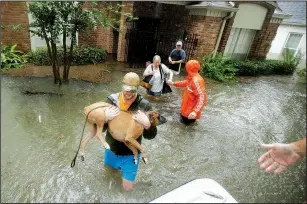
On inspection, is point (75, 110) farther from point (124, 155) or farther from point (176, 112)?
point (124, 155)

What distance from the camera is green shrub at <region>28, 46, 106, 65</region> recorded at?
6.92 metres

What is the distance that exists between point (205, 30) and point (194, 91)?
4.75 metres

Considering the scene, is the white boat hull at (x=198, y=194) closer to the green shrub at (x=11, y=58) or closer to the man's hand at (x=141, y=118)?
the man's hand at (x=141, y=118)

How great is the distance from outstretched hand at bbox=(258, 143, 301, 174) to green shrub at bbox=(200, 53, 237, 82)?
22.5ft

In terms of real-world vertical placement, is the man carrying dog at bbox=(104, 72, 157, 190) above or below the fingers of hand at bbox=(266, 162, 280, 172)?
below

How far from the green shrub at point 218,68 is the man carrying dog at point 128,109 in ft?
20.7

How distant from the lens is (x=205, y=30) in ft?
26.2

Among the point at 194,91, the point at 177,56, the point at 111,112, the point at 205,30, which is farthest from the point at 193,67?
the point at 205,30

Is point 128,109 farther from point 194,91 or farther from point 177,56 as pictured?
point 177,56

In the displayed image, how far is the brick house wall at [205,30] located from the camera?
26.0ft

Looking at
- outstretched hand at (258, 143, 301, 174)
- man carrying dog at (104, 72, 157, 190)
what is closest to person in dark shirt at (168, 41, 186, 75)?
man carrying dog at (104, 72, 157, 190)

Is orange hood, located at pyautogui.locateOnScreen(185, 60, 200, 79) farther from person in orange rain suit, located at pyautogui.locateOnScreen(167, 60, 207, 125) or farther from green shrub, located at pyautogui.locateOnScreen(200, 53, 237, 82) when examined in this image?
green shrub, located at pyautogui.locateOnScreen(200, 53, 237, 82)

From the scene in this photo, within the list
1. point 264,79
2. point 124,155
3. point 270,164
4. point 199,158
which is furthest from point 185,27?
point 270,164

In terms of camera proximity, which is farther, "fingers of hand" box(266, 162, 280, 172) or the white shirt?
the white shirt
